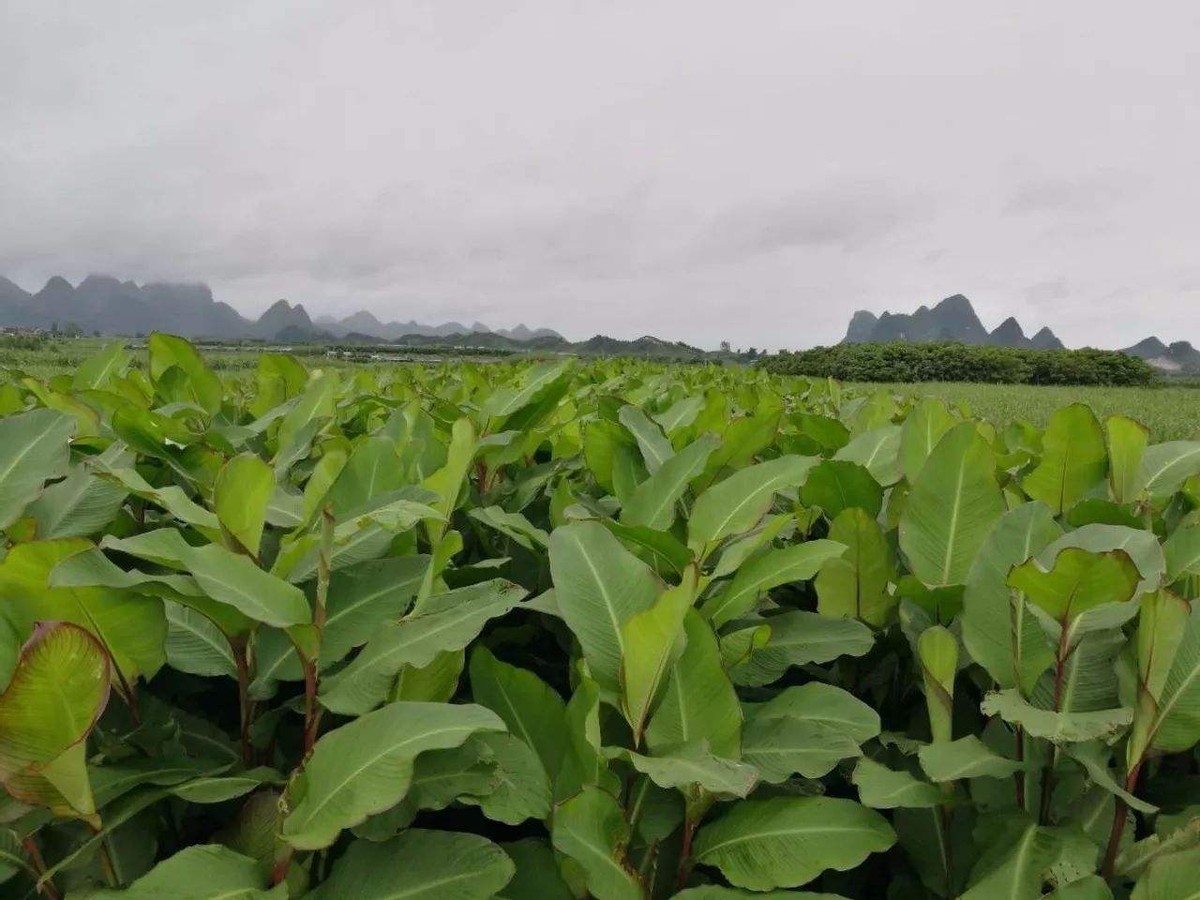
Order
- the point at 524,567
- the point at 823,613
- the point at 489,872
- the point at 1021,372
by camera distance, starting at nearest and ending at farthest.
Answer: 1. the point at 489,872
2. the point at 823,613
3. the point at 524,567
4. the point at 1021,372

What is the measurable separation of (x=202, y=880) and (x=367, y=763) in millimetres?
169

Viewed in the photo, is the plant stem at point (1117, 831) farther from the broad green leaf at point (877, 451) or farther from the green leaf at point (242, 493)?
the green leaf at point (242, 493)

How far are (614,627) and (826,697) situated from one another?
0.91ft

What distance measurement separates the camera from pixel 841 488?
129 cm

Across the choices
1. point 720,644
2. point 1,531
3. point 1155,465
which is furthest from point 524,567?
point 1155,465

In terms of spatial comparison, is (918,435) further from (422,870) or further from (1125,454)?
(422,870)

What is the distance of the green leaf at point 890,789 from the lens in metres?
0.79

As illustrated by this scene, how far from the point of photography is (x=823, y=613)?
3.69 feet

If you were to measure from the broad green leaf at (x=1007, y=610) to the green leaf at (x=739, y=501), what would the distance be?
28 centimetres

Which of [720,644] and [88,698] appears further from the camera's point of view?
[720,644]

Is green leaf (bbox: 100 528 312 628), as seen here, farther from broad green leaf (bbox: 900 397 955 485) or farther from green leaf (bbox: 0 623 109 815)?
broad green leaf (bbox: 900 397 955 485)

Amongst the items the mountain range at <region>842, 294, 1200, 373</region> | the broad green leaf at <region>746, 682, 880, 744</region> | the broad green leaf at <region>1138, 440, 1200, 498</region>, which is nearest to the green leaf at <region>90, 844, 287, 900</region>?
the broad green leaf at <region>746, 682, 880, 744</region>

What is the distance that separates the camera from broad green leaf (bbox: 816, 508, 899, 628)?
1088 mm

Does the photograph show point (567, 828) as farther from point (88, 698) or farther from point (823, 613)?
point (823, 613)
